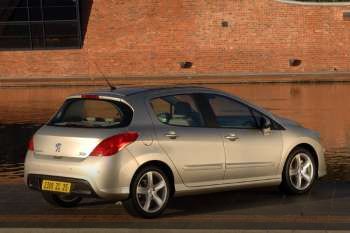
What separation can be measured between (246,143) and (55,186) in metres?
2.34

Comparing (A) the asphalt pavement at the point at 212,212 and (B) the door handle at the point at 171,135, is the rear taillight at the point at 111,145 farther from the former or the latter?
(A) the asphalt pavement at the point at 212,212

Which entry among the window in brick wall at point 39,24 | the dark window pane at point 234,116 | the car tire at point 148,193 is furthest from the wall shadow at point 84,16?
the car tire at point 148,193

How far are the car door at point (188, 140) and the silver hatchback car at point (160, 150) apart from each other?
11 mm

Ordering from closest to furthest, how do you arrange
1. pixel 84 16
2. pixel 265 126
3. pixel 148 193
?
pixel 148 193
pixel 265 126
pixel 84 16

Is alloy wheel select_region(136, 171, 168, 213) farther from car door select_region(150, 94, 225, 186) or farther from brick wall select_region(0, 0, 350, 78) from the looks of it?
brick wall select_region(0, 0, 350, 78)

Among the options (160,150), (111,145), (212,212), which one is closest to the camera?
(111,145)

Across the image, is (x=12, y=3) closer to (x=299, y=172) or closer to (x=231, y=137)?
(x=299, y=172)

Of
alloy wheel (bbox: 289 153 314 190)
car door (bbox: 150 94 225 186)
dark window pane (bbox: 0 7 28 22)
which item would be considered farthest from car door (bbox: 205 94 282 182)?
dark window pane (bbox: 0 7 28 22)

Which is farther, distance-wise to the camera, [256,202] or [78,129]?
[256,202]

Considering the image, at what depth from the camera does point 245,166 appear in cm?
944

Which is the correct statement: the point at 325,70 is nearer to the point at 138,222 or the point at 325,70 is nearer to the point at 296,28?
the point at 296,28

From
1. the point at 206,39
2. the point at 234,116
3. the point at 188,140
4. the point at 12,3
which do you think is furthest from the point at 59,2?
the point at 188,140

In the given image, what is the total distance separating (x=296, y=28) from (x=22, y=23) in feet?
51.7

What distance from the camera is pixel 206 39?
1764 inches
